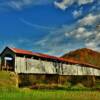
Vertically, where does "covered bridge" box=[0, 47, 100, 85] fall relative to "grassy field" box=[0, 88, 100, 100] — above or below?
above

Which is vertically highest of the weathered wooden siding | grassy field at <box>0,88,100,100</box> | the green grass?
the weathered wooden siding

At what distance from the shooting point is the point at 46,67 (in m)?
53.6

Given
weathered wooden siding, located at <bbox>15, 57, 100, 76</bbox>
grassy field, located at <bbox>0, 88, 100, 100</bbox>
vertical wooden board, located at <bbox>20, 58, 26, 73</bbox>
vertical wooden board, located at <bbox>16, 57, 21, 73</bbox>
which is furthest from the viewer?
vertical wooden board, located at <bbox>20, 58, 26, 73</bbox>

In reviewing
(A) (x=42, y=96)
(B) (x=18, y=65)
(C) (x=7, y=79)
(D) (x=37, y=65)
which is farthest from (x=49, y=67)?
(A) (x=42, y=96)

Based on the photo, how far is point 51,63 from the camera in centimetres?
5553

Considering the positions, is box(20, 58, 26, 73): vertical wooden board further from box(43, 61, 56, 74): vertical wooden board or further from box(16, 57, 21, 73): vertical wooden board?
box(43, 61, 56, 74): vertical wooden board

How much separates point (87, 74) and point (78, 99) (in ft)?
123

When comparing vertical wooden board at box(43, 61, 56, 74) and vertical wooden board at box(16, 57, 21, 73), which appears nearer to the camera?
vertical wooden board at box(16, 57, 21, 73)

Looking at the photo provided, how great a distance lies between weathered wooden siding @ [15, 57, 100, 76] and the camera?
4859cm

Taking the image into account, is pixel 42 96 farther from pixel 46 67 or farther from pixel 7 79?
pixel 46 67

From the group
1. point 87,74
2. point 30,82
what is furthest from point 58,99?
point 87,74

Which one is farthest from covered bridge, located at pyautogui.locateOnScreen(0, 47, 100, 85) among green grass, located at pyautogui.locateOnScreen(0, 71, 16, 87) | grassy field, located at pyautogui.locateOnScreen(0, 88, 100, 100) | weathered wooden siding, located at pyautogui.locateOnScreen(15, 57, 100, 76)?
grassy field, located at pyautogui.locateOnScreen(0, 88, 100, 100)

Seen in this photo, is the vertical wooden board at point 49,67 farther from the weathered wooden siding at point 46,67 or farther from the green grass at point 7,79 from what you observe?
the green grass at point 7,79

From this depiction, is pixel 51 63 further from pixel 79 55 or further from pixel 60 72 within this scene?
pixel 79 55
